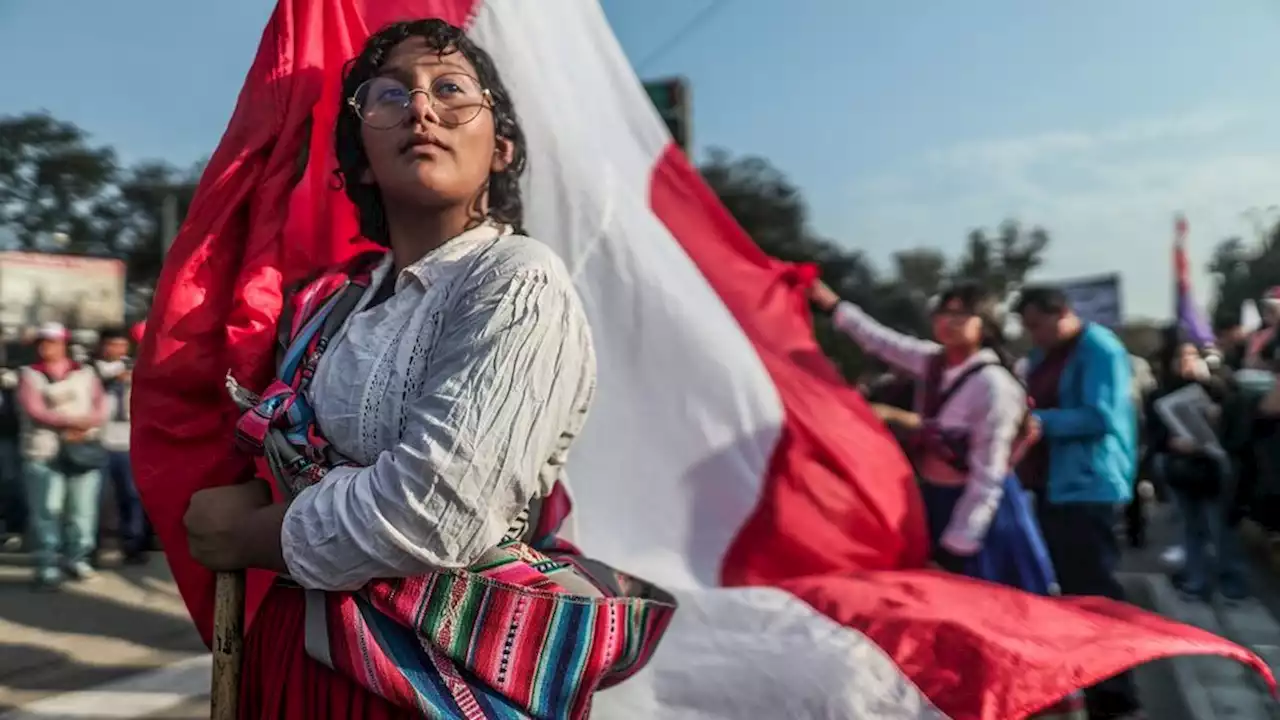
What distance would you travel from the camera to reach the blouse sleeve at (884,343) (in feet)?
12.9

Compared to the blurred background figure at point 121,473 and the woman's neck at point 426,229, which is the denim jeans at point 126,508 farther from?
the woman's neck at point 426,229

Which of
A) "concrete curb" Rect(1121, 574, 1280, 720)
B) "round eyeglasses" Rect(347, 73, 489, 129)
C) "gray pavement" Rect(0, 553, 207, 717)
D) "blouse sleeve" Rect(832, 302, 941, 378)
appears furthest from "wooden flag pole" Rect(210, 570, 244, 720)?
"concrete curb" Rect(1121, 574, 1280, 720)

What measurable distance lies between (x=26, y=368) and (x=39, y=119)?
61.0 ft

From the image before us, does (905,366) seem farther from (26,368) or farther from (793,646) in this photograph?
(26,368)

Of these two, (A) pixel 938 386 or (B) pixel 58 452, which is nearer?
(A) pixel 938 386

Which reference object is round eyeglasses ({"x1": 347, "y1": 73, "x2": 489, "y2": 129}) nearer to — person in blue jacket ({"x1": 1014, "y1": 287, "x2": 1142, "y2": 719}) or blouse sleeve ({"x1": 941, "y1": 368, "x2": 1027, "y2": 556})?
blouse sleeve ({"x1": 941, "y1": 368, "x2": 1027, "y2": 556})

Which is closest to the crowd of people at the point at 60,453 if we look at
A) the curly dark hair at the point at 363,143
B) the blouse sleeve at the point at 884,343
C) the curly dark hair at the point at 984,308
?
the blouse sleeve at the point at 884,343

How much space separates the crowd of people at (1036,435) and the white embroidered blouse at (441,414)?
Answer: 182cm

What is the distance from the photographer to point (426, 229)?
1.35 meters

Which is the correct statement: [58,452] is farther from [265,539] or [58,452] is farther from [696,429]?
[265,539]

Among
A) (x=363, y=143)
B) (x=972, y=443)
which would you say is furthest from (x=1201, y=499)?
(x=363, y=143)

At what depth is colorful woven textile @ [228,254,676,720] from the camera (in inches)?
45.1

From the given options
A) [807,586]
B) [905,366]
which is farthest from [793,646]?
[905,366]

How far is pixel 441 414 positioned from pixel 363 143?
48 centimetres
